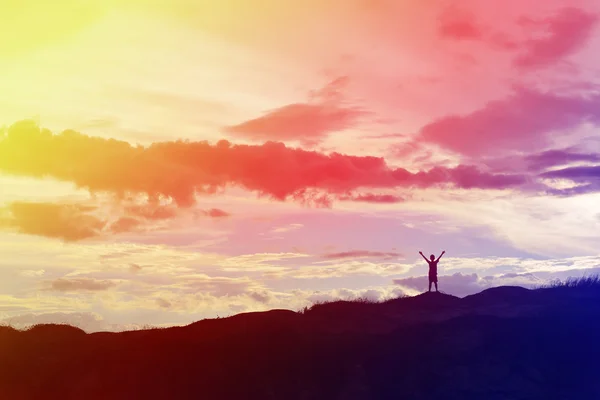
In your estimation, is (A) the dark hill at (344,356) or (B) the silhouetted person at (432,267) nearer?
(A) the dark hill at (344,356)

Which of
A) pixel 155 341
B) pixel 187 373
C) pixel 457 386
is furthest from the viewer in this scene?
pixel 155 341

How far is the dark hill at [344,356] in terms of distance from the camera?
100 ft

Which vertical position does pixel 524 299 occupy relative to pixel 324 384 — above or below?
above

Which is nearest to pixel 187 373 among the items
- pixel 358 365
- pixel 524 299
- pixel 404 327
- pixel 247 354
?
pixel 247 354

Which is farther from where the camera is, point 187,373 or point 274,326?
point 274,326

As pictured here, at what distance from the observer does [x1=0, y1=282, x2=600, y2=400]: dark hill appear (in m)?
30.5

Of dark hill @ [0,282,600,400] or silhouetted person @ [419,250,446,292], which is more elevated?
silhouetted person @ [419,250,446,292]

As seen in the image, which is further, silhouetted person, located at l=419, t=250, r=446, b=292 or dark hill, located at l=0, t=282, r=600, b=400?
silhouetted person, located at l=419, t=250, r=446, b=292

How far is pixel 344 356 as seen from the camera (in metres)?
32.1

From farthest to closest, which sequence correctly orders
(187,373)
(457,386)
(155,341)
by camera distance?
(155,341)
(187,373)
(457,386)

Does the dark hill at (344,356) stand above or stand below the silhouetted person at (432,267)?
below

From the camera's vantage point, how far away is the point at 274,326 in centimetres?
3462

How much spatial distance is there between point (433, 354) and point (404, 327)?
2397 millimetres

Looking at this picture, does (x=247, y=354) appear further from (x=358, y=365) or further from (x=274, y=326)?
(x=358, y=365)
